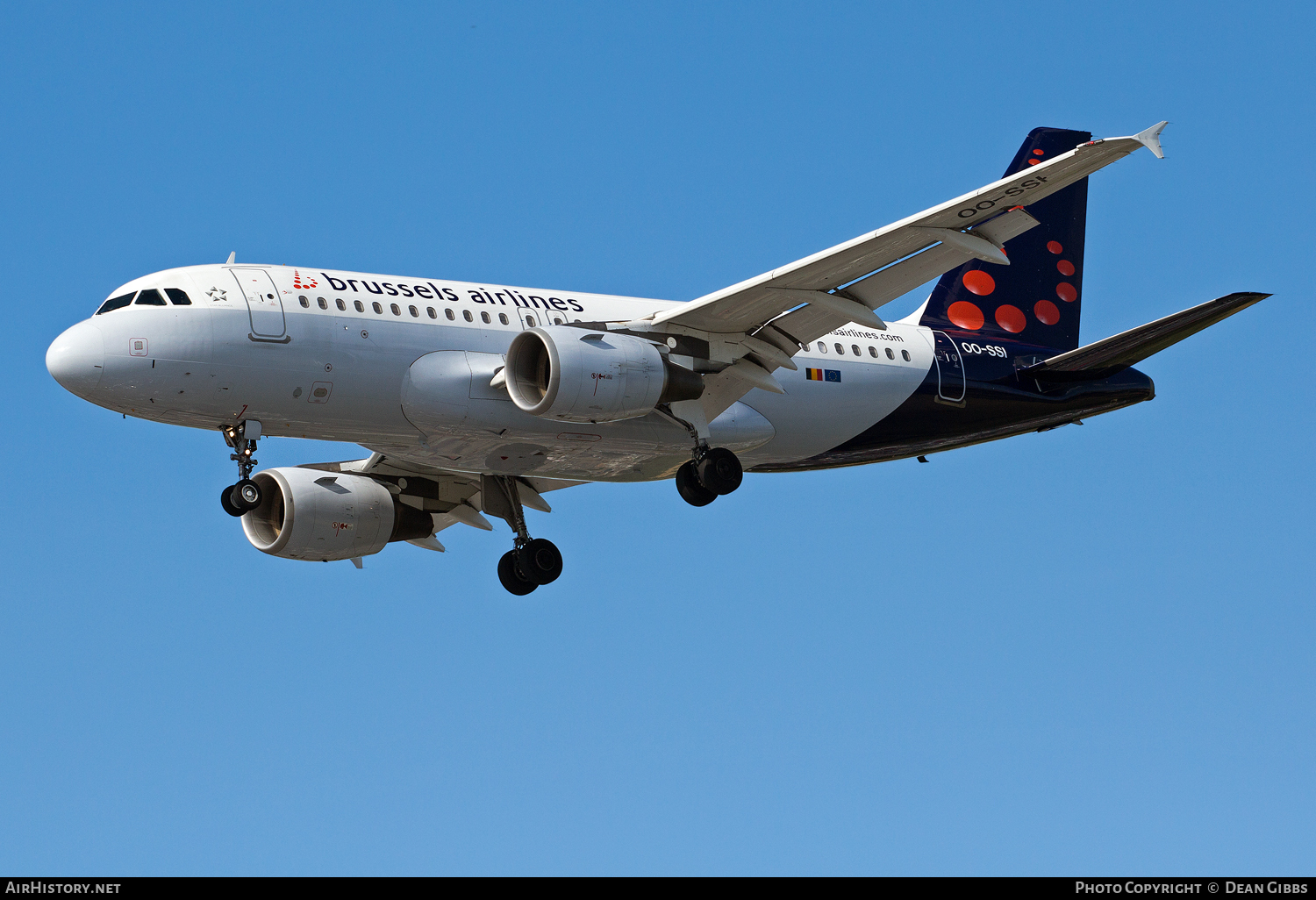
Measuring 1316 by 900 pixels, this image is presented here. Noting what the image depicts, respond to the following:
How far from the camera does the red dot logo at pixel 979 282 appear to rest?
37812 mm

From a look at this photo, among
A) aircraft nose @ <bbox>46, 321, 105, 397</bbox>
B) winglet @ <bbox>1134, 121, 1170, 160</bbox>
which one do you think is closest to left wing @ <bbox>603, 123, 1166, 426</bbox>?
winglet @ <bbox>1134, 121, 1170, 160</bbox>

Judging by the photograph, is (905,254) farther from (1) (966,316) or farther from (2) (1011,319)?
(2) (1011,319)

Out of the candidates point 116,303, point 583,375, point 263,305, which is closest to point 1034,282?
point 583,375

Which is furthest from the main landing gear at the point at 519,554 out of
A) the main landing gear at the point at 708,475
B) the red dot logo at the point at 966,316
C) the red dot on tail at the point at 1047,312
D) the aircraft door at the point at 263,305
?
the red dot on tail at the point at 1047,312

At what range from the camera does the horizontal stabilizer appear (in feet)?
101

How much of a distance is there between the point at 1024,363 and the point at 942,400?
2.47 m

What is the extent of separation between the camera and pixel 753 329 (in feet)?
105

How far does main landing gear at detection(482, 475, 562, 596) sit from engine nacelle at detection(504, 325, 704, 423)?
583cm

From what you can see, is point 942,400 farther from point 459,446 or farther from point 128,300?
point 128,300

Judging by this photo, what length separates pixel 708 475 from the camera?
105 feet

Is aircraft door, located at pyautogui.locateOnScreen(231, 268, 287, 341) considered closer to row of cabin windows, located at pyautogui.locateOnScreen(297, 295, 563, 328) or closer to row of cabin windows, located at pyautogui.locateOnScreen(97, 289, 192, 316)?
row of cabin windows, located at pyautogui.locateOnScreen(297, 295, 563, 328)

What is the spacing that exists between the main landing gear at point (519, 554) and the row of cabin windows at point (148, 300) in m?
8.44

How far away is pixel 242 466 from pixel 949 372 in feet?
47.7
